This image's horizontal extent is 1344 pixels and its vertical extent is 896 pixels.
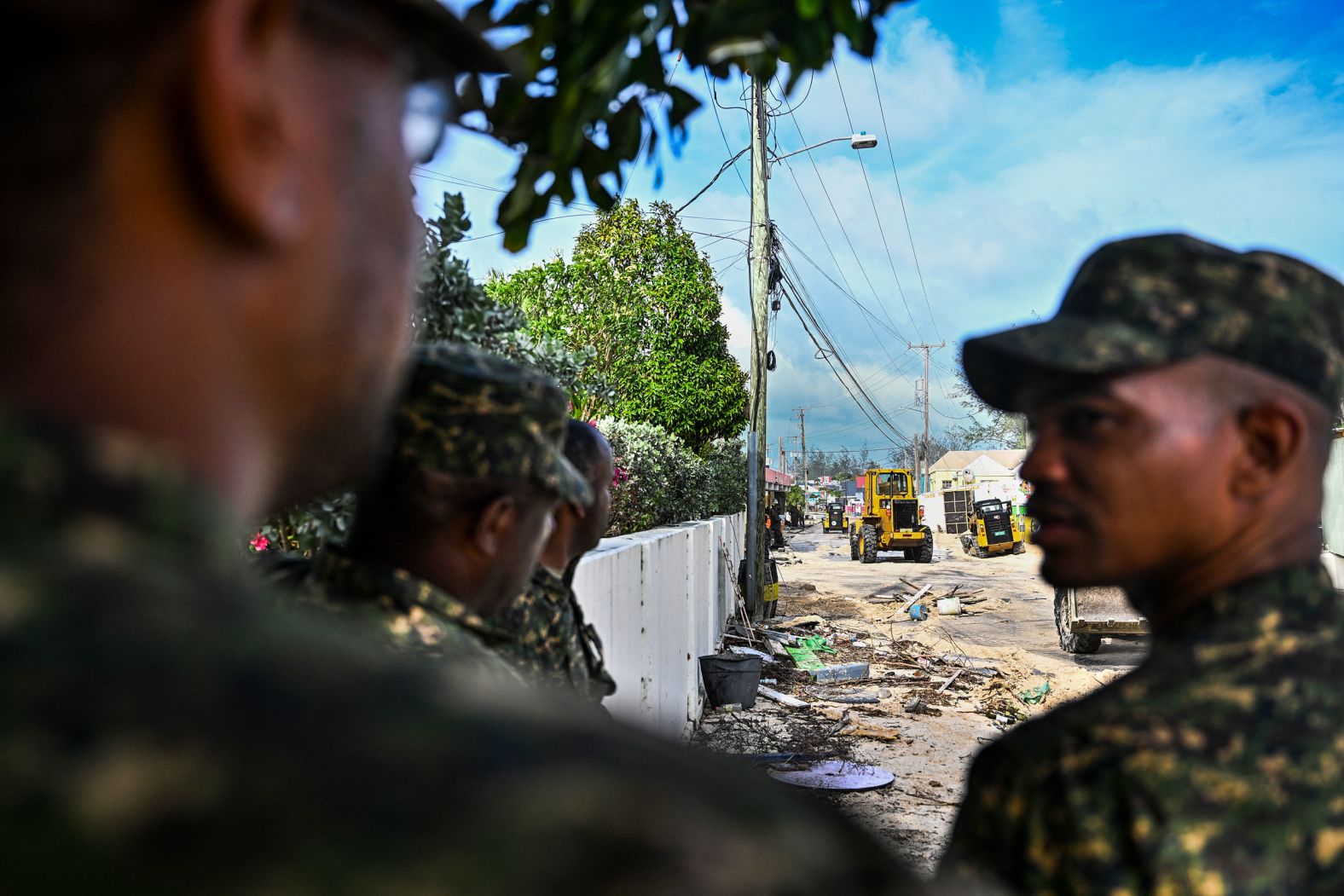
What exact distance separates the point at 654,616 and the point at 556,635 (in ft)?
13.8

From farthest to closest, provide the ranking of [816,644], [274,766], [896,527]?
1. [896,527]
2. [816,644]
3. [274,766]

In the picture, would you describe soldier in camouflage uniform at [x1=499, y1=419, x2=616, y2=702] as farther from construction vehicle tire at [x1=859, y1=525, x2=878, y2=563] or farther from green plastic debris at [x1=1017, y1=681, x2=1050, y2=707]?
construction vehicle tire at [x1=859, y1=525, x2=878, y2=563]

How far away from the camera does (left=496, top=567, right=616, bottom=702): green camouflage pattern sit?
2.62m

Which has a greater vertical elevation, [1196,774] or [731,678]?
[1196,774]

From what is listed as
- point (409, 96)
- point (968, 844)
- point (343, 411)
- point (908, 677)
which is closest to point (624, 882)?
point (343, 411)

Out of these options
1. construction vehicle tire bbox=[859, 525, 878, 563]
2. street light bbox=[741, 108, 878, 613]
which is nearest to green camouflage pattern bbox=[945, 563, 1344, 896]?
street light bbox=[741, 108, 878, 613]

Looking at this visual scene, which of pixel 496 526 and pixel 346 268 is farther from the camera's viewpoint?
pixel 496 526

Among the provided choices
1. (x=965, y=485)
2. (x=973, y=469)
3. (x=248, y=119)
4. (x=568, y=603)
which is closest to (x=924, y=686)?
(x=568, y=603)

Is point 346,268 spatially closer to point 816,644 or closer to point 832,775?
point 832,775

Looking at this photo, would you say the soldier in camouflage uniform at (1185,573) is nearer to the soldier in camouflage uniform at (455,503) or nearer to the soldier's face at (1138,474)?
the soldier's face at (1138,474)

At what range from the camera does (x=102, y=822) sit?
15.4 inches

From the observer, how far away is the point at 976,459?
6881 centimetres

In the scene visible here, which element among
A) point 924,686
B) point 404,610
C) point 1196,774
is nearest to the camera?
point 1196,774

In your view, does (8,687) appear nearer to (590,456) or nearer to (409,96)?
(409,96)
